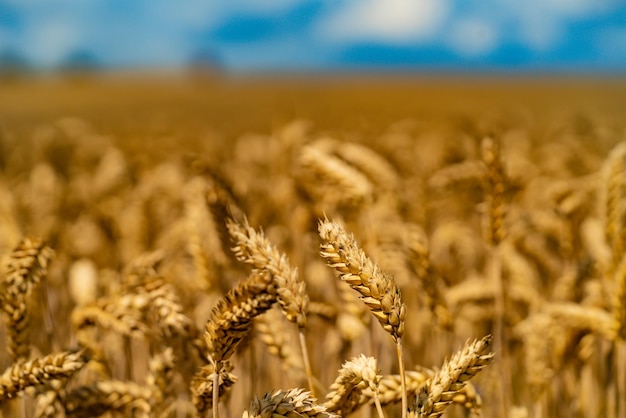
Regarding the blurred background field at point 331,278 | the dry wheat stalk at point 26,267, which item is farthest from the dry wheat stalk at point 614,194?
the dry wheat stalk at point 26,267

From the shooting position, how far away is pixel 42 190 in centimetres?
446

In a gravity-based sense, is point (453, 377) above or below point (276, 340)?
below

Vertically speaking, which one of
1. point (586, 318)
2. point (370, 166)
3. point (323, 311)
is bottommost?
point (586, 318)

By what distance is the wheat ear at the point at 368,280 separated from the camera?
3.66 feet

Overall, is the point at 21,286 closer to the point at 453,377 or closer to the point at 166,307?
the point at 166,307

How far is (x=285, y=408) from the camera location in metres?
1.12

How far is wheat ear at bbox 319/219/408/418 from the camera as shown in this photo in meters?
1.12

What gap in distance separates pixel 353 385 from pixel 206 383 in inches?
10.9

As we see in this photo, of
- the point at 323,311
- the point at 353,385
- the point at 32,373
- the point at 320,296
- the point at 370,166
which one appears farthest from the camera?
the point at 370,166

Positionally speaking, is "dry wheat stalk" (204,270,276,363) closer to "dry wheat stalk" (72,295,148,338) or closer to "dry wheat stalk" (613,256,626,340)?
"dry wheat stalk" (72,295,148,338)

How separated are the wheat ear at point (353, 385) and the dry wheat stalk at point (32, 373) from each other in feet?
1.67

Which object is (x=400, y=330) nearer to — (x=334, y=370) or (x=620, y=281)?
(x=620, y=281)

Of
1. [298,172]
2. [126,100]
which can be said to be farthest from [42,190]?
[126,100]

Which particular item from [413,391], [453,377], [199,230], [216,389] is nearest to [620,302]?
[413,391]
